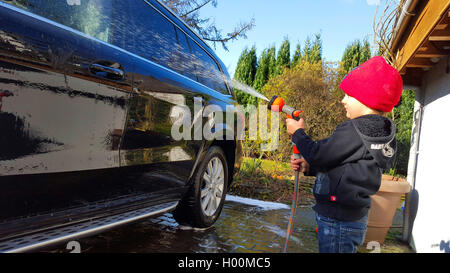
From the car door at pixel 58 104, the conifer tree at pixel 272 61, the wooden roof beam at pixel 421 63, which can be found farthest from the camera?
the conifer tree at pixel 272 61

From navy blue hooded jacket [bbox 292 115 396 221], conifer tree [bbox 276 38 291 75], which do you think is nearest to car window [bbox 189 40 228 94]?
navy blue hooded jacket [bbox 292 115 396 221]

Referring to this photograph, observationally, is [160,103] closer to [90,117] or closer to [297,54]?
[90,117]

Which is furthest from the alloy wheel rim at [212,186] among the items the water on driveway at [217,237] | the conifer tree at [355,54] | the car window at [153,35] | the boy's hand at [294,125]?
the conifer tree at [355,54]

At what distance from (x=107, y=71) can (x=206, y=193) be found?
195 centimetres

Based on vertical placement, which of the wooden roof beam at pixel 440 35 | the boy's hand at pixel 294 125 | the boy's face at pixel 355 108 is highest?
the wooden roof beam at pixel 440 35

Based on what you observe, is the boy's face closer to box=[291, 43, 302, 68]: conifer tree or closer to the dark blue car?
the dark blue car

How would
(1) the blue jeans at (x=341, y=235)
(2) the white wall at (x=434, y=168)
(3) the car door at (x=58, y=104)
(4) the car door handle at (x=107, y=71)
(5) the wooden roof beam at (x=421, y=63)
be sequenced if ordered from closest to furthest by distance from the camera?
(3) the car door at (x=58, y=104), (1) the blue jeans at (x=341, y=235), (4) the car door handle at (x=107, y=71), (2) the white wall at (x=434, y=168), (5) the wooden roof beam at (x=421, y=63)

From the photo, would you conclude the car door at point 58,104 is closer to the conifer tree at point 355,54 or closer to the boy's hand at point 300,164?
the boy's hand at point 300,164

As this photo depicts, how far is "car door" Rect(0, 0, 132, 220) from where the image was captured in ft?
5.12

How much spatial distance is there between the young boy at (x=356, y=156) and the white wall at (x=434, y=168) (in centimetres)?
136

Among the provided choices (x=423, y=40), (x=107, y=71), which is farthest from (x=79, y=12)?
(x=423, y=40)

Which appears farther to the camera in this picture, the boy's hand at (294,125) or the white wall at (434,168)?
the white wall at (434,168)

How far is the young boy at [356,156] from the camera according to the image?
1.80 meters

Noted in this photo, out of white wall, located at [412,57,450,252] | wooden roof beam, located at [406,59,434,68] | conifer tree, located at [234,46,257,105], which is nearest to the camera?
white wall, located at [412,57,450,252]
